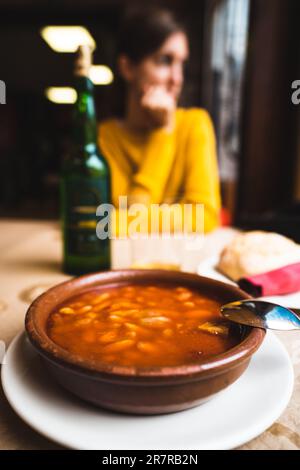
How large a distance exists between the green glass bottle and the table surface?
8cm

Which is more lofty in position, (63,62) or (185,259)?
(63,62)

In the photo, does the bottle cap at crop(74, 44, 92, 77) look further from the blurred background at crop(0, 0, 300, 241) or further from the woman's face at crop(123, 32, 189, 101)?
the woman's face at crop(123, 32, 189, 101)

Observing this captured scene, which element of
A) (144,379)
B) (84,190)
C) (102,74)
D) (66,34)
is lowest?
(144,379)

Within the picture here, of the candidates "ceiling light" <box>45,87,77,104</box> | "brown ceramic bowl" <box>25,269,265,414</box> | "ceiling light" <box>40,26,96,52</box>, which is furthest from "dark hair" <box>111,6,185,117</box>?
"ceiling light" <box>45,87,77,104</box>

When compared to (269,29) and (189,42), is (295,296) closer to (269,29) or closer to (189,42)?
(269,29)

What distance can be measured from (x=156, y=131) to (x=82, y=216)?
5.08 ft

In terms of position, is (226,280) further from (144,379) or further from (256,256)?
(144,379)

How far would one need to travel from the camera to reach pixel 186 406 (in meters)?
0.47

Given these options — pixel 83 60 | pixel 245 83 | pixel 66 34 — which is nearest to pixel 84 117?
pixel 83 60

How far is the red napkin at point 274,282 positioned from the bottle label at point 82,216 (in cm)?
42

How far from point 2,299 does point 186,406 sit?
0.60m

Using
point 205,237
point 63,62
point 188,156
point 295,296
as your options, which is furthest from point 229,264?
point 63,62

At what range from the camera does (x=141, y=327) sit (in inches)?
24.1
